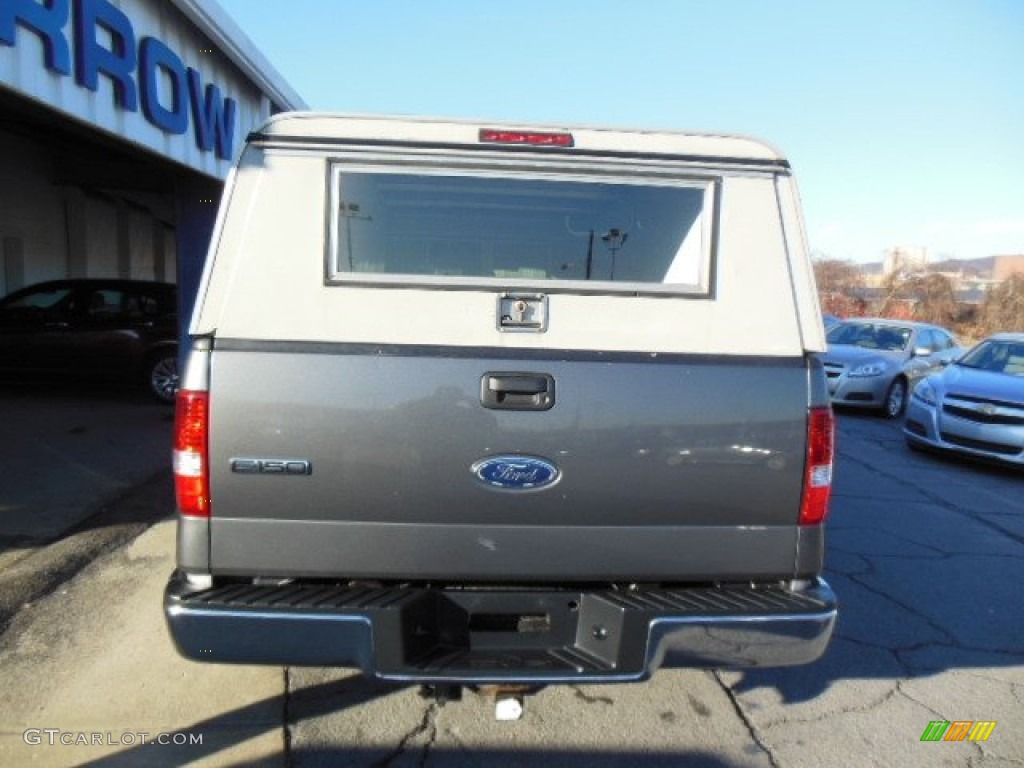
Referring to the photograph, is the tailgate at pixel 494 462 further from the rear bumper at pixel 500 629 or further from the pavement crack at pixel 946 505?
the pavement crack at pixel 946 505

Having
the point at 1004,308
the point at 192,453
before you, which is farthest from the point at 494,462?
the point at 1004,308

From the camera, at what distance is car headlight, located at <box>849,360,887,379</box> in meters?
11.3

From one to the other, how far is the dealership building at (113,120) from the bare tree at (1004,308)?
25.7 meters

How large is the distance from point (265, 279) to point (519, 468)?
3.36 feet

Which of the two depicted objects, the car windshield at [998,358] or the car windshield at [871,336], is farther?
the car windshield at [871,336]

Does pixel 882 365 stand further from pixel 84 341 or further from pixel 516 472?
pixel 84 341

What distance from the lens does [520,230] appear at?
291 centimetres

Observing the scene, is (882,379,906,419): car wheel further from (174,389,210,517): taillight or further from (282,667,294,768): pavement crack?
(174,389,210,517): taillight

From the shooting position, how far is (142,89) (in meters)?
7.34

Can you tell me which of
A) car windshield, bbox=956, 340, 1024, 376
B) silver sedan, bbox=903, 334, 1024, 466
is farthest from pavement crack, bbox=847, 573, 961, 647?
car windshield, bbox=956, 340, 1024, 376

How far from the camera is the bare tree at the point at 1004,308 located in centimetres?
2658

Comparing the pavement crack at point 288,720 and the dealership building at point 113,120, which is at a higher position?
the dealership building at point 113,120

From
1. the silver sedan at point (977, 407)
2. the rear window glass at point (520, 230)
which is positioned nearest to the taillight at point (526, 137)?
the rear window glass at point (520, 230)

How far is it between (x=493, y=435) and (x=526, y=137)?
3.43 ft
